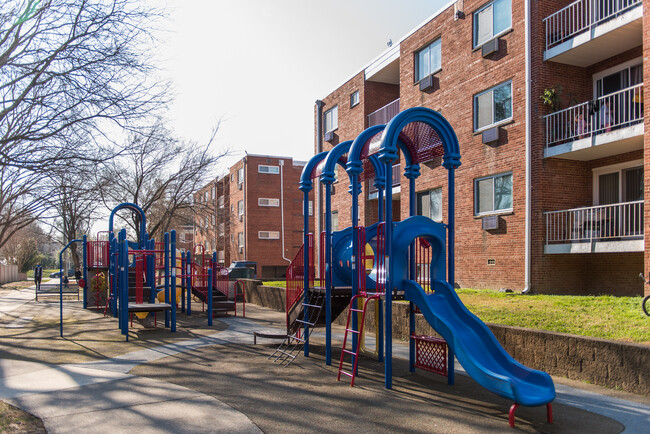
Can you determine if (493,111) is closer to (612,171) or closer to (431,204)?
(612,171)

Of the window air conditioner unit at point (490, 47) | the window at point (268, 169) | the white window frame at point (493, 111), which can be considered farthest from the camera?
the window at point (268, 169)

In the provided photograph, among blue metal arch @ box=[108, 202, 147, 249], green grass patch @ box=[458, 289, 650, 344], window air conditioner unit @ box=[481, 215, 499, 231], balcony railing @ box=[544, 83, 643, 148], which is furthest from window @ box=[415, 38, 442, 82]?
blue metal arch @ box=[108, 202, 147, 249]

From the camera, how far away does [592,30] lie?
1467 cm

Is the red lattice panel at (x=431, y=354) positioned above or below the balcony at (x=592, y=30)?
below

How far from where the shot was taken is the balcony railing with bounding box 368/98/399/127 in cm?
2408

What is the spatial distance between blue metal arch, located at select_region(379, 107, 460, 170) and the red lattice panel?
2774 millimetres

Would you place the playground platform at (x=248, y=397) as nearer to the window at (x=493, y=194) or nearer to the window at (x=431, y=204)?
the window at (x=493, y=194)

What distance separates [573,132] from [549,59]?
2395mm

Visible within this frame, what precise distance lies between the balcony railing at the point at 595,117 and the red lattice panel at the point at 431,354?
372 inches

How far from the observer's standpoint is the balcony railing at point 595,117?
14.6 m

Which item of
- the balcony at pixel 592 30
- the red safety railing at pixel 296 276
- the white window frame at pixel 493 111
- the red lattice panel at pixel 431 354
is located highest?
the balcony at pixel 592 30

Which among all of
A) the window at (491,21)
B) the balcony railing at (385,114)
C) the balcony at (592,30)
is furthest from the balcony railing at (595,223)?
the balcony railing at (385,114)

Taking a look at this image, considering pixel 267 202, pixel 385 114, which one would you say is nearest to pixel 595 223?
pixel 385 114

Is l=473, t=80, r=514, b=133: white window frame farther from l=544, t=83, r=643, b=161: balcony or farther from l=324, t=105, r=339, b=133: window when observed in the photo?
l=324, t=105, r=339, b=133: window
